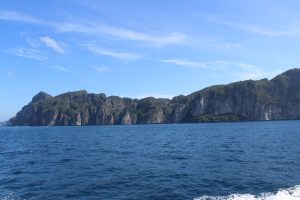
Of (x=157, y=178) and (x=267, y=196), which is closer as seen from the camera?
(x=267, y=196)

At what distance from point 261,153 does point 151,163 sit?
18.9 metres

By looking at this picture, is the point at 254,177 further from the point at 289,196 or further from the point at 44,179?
Result: the point at 44,179

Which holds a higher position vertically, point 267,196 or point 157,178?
point 157,178

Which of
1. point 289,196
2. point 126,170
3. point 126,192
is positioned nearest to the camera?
point 289,196

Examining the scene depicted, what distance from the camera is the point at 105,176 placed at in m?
39.7

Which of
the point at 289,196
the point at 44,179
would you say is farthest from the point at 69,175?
the point at 289,196

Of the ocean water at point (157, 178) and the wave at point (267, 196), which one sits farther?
the ocean water at point (157, 178)

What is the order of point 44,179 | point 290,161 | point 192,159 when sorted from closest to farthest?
point 44,179 < point 290,161 < point 192,159

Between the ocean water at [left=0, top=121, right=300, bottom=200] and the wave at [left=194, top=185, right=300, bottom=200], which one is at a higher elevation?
the ocean water at [left=0, top=121, right=300, bottom=200]

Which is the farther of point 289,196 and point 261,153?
point 261,153

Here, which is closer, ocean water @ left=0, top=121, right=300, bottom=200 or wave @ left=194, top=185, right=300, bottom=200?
wave @ left=194, top=185, right=300, bottom=200

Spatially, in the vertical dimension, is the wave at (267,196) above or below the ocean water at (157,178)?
below

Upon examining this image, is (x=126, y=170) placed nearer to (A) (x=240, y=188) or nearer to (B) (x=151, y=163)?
(B) (x=151, y=163)

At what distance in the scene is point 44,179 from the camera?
39031 mm
